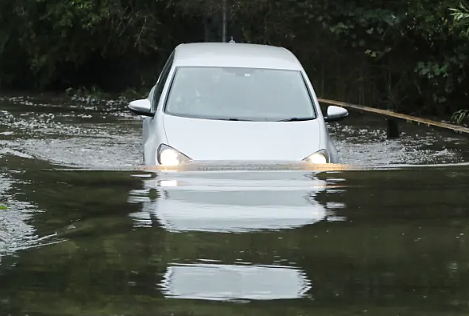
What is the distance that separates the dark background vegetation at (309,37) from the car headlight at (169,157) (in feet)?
21.0

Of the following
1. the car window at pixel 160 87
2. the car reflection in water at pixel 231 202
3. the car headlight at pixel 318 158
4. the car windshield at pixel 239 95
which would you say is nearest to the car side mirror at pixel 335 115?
the car windshield at pixel 239 95

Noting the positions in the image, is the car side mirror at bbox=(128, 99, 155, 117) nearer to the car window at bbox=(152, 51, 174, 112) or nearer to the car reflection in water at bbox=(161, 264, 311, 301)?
the car window at bbox=(152, 51, 174, 112)

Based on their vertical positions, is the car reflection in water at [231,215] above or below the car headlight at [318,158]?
above

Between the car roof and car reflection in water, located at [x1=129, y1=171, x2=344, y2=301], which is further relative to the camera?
the car roof

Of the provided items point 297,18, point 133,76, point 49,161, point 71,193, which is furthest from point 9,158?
point 133,76

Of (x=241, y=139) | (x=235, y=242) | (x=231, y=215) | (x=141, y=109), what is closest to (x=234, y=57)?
(x=141, y=109)

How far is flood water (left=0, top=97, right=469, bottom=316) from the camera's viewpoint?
438 cm

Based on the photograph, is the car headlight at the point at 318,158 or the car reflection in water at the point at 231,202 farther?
the car headlight at the point at 318,158

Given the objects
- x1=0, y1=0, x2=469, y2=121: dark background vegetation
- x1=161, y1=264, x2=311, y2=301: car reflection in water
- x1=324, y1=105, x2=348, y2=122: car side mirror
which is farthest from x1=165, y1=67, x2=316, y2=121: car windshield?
x1=0, y1=0, x2=469, y2=121: dark background vegetation

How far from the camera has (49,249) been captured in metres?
5.30

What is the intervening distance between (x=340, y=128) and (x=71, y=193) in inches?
354

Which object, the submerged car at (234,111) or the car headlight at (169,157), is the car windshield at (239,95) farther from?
the car headlight at (169,157)

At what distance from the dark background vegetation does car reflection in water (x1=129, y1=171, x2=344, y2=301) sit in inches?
289

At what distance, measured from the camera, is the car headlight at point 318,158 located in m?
8.45
